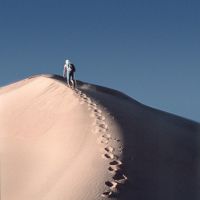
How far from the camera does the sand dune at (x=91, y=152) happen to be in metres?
10.7

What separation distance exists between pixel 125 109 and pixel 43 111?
99.8 inches

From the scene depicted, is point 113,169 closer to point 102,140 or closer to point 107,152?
point 107,152

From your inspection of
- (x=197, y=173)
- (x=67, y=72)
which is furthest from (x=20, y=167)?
(x=67, y=72)

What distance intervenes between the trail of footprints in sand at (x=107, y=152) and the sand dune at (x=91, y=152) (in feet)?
0.05

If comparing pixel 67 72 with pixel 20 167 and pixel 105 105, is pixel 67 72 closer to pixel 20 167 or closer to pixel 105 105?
pixel 105 105

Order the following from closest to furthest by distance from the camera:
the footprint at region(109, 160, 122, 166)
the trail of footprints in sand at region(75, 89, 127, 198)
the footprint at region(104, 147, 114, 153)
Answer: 1. the trail of footprints in sand at region(75, 89, 127, 198)
2. the footprint at region(109, 160, 122, 166)
3. the footprint at region(104, 147, 114, 153)

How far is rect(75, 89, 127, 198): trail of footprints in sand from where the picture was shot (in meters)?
10.2

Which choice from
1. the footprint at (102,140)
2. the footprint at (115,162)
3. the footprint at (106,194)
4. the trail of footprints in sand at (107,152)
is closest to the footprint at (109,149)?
the trail of footprints in sand at (107,152)

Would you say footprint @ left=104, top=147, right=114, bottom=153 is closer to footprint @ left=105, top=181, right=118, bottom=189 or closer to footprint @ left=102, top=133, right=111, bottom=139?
footprint @ left=102, top=133, right=111, bottom=139

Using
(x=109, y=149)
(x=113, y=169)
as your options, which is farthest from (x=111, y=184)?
(x=109, y=149)

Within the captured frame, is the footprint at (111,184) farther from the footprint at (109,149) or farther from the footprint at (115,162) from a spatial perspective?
the footprint at (109,149)

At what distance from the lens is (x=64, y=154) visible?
1290 centimetres

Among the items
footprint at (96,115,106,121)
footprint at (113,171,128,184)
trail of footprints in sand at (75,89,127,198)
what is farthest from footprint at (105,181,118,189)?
footprint at (96,115,106,121)

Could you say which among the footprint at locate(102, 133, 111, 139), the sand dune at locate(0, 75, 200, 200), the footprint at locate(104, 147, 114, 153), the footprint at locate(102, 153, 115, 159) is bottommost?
the sand dune at locate(0, 75, 200, 200)
